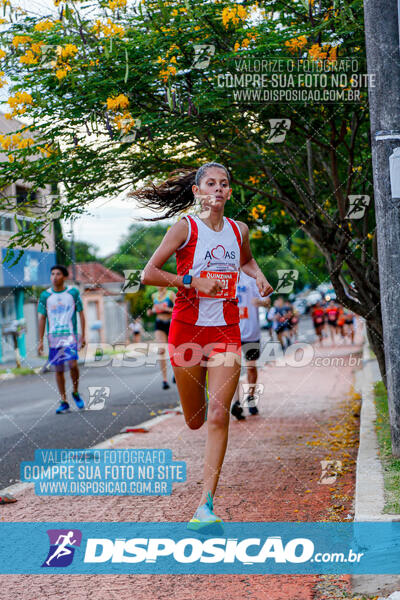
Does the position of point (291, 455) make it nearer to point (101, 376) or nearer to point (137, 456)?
point (137, 456)

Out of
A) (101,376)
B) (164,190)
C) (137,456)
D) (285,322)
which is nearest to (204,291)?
(164,190)

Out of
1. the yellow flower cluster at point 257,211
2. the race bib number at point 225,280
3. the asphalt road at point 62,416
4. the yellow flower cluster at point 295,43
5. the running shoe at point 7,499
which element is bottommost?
the asphalt road at point 62,416

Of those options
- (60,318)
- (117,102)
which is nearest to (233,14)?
(117,102)

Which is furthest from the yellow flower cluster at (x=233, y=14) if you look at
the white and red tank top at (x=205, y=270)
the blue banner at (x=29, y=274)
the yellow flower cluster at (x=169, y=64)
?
the blue banner at (x=29, y=274)

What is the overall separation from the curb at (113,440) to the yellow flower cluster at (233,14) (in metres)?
3.59

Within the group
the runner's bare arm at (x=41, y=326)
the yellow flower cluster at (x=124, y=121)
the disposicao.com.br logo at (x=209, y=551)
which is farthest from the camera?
the runner's bare arm at (x=41, y=326)

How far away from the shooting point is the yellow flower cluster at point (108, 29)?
575 cm

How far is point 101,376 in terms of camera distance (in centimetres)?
1892

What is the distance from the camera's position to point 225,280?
4508 millimetres

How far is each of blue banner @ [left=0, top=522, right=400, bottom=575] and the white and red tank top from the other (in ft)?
3.68

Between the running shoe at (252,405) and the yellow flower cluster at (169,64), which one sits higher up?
the yellow flower cluster at (169,64)

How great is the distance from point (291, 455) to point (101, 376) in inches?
493

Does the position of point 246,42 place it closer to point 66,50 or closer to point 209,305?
point 66,50

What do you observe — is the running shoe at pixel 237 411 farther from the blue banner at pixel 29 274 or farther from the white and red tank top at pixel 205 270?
the blue banner at pixel 29 274
